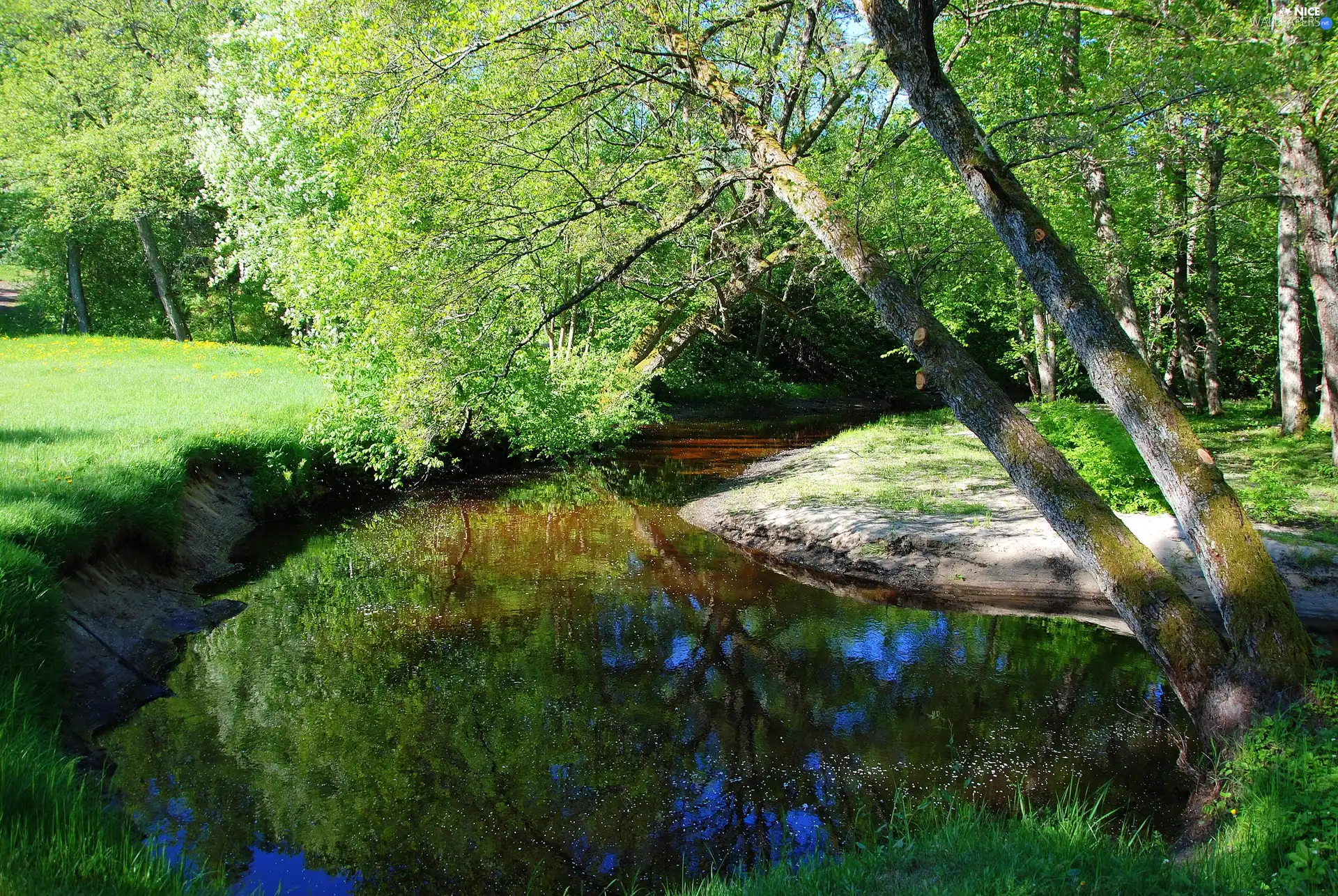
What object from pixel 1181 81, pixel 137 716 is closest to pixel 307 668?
pixel 137 716

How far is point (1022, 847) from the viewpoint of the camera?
3764 mm

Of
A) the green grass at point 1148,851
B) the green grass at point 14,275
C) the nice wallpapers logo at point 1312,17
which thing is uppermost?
the green grass at point 14,275

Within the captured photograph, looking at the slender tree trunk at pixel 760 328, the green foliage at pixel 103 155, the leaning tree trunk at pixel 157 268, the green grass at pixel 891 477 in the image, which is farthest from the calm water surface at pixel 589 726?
the leaning tree trunk at pixel 157 268

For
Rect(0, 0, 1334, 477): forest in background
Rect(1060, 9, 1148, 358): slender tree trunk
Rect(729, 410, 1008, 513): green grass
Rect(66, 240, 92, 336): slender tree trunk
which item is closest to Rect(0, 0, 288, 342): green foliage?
Rect(0, 0, 1334, 477): forest in background

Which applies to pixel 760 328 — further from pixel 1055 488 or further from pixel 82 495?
pixel 1055 488

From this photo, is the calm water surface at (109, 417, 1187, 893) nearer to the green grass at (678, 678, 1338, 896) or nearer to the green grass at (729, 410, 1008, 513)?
the green grass at (678, 678, 1338, 896)

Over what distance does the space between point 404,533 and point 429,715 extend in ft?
20.1

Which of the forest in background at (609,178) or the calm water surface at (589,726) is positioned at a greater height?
the forest in background at (609,178)

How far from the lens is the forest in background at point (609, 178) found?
737cm

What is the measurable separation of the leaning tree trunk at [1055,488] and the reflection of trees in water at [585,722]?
4.05 feet

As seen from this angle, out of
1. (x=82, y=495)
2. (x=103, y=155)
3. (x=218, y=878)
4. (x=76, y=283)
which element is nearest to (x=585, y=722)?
(x=218, y=878)

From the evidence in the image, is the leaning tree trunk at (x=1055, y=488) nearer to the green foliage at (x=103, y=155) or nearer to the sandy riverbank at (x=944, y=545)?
the sandy riverbank at (x=944, y=545)

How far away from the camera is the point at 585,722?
641cm

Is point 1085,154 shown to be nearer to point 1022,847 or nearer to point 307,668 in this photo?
point 1022,847
